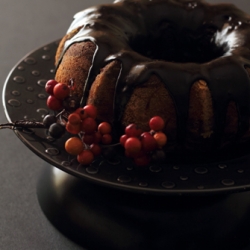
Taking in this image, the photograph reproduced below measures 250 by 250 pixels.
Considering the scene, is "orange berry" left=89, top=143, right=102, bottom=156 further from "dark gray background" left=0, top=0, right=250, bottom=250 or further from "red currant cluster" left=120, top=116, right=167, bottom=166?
"dark gray background" left=0, top=0, right=250, bottom=250

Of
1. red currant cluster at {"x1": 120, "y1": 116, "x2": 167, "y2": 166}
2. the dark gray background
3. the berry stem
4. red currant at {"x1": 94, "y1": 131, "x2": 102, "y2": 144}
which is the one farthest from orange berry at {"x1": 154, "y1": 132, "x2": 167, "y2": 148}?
the dark gray background

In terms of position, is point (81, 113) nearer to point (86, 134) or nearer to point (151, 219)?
point (86, 134)

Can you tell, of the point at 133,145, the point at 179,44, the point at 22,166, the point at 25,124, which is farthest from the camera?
the point at 22,166

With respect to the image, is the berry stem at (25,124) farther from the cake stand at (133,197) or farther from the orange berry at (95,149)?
the orange berry at (95,149)

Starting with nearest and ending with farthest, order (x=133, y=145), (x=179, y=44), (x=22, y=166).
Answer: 1. (x=133, y=145)
2. (x=179, y=44)
3. (x=22, y=166)

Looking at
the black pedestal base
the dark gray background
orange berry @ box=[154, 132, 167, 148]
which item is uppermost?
orange berry @ box=[154, 132, 167, 148]

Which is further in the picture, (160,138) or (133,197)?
(133,197)

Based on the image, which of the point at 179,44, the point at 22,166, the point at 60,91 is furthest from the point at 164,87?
the point at 22,166
